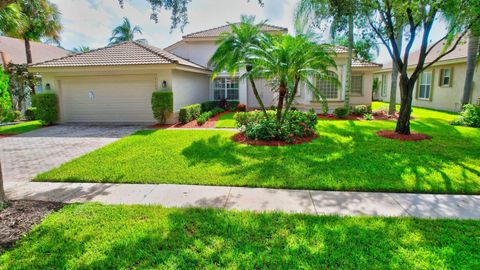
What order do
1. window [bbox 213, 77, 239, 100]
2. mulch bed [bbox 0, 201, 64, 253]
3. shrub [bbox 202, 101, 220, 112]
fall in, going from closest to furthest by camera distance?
mulch bed [bbox 0, 201, 64, 253] → shrub [bbox 202, 101, 220, 112] → window [bbox 213, 77, 239, 100]

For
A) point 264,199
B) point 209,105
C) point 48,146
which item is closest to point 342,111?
point 209,105

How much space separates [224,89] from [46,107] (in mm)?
12123

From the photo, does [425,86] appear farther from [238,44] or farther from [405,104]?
[238,44]

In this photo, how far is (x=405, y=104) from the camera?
33.8 ft

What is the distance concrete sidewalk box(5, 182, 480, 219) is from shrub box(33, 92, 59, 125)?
10554mm

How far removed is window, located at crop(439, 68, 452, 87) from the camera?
19516 mm

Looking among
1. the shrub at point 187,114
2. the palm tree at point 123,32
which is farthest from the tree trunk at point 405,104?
the palm tree at point 123,32

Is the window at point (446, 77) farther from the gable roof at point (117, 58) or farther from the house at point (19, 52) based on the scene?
the house at point (19, 52)

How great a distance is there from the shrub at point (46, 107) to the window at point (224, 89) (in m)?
11.1

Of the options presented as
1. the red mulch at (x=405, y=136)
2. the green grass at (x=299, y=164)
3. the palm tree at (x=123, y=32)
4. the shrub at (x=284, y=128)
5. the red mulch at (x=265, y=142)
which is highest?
the palm tree at (x=123, y=32)

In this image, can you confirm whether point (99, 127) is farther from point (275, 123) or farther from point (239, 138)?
point (275, 123)

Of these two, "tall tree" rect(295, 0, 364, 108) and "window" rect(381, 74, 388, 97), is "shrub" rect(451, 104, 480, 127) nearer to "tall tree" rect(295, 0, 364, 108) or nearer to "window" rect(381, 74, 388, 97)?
"tall tree" rect(295, 0, 364, 108)

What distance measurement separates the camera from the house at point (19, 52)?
21.5 metres

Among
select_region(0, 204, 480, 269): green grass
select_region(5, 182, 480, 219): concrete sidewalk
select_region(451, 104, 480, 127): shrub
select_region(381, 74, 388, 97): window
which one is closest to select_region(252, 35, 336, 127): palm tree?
select_region(5, 182, 480, 219): concrete sidewalk
